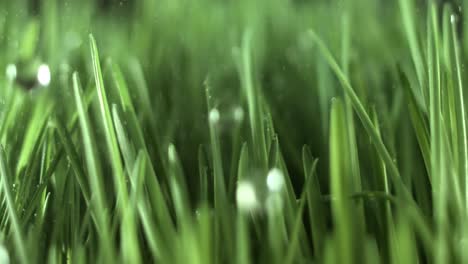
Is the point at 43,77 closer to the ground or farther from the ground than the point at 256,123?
farther from the ground

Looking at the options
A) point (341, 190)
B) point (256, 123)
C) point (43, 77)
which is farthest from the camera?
point (43, 77)

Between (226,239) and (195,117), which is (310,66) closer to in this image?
(195,117)

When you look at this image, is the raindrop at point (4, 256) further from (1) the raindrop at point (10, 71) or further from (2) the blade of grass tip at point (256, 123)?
(1) the raindrop at point (10, 71)

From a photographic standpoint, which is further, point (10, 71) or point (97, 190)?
point (10, 71)

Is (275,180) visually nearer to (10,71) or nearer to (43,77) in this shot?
(43,77)

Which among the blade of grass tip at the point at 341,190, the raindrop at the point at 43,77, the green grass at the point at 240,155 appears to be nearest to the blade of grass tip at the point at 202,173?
the green grass at the point at 240,155

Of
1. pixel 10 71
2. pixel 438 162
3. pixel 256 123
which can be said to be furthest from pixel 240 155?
pixel 10 71

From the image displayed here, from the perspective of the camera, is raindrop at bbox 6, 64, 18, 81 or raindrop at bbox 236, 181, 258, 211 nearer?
raindrop at bbox 236, 181, 258, 211

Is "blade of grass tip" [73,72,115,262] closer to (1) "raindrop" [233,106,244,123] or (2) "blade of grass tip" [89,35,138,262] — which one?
(2) "blade of grass tip" [89,35,138,262]

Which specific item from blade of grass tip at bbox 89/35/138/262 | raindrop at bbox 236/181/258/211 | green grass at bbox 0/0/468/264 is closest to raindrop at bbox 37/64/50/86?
green grass at bbox 0/0/468/264
